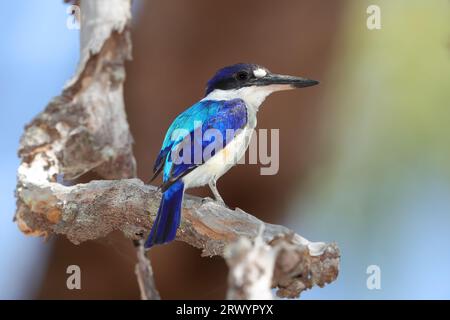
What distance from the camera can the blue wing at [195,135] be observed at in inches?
135

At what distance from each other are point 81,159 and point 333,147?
2.27 meters

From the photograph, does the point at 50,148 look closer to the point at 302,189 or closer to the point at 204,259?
the point at 204,259

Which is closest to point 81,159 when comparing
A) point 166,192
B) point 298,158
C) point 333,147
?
point 166,192

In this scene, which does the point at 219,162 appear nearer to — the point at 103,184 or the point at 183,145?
the point at 183,145

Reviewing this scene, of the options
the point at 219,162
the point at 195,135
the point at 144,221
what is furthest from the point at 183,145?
the point at 144,221

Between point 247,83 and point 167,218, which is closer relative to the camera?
point 167,218

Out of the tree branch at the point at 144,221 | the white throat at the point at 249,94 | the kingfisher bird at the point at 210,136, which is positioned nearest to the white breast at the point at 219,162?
the kingfisher bird at the point at 210,136

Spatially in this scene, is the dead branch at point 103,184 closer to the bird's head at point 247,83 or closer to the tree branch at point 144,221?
the tree branch at point 144,221

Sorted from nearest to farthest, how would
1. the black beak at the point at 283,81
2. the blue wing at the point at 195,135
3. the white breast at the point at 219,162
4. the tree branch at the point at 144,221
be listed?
the tree branch at the point at 144,221, the blue wing at the point at 195,135, the white breast at the point at 219,162, the black beak at the point at 283,81

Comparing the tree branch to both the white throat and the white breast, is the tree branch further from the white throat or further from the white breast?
the white throat

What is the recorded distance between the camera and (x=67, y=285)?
491 centimetres

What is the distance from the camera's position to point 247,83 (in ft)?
14.2

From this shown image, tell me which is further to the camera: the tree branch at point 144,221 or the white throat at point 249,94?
the white throat at point 249,94

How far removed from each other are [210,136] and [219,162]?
171 mm
